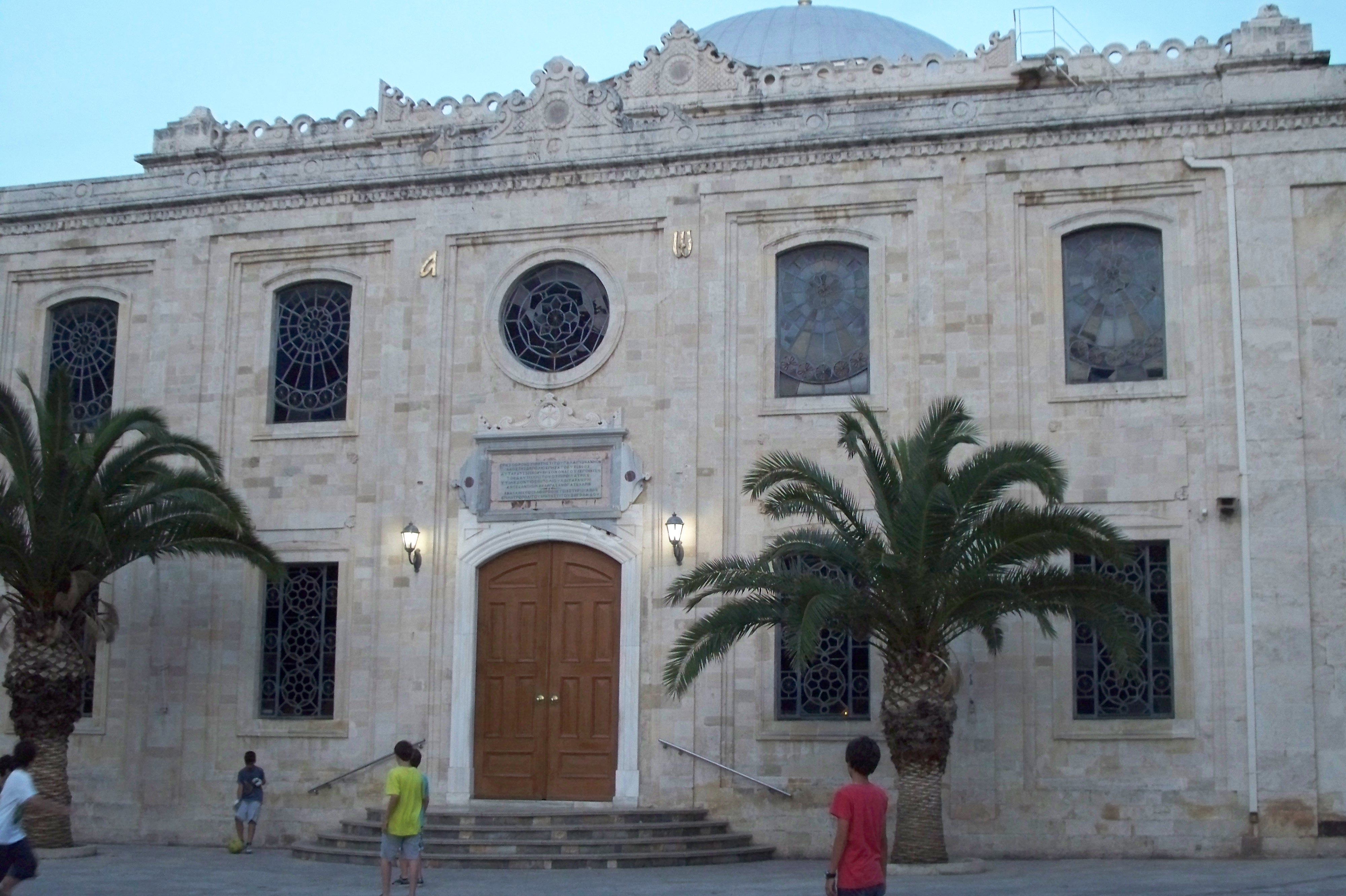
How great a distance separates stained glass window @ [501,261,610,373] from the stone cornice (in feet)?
3.59

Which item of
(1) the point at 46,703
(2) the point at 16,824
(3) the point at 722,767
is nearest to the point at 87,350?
(1) the point at 46,703

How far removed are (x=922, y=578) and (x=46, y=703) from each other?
372 inches

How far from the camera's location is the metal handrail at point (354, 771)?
19266 millimetres

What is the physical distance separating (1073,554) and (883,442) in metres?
2.90

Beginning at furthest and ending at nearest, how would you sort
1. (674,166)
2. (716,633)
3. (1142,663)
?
(674,166), (1142,663), (716,633)

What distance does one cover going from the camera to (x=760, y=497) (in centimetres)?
1886

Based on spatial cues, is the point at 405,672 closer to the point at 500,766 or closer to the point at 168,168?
the point at 500,766

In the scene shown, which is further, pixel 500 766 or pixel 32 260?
pixel 32 260

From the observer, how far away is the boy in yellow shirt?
13195 mm

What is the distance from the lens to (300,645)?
20.2 metres

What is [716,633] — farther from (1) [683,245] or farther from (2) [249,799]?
(2) [249,799]

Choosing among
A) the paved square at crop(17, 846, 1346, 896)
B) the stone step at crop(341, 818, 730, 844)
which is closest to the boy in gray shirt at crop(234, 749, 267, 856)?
the paved square at crop(17, 846, 1346, 896)

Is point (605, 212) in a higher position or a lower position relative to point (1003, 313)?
higher

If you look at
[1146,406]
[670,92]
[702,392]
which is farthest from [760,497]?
[670,92]
